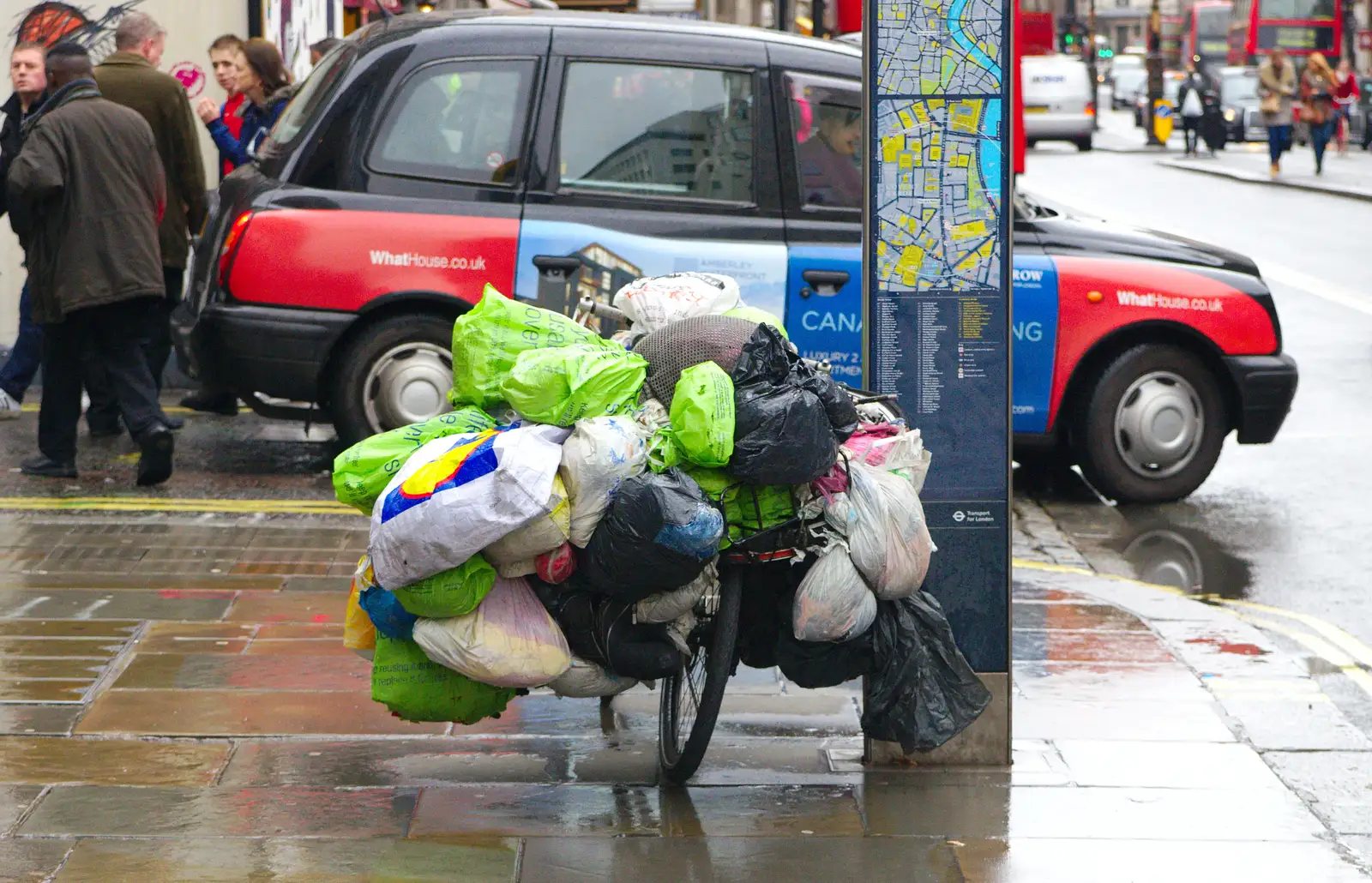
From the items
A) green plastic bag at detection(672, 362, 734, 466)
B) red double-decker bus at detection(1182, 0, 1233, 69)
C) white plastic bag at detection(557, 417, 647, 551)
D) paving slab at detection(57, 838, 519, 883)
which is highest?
red double-decker bus at detection(1182, 0, 1233, 69)

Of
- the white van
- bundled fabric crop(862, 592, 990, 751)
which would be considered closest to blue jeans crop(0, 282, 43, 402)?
bundled fabric crop(862, 592, 990, 751)

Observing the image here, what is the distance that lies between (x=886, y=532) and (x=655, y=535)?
61 cm

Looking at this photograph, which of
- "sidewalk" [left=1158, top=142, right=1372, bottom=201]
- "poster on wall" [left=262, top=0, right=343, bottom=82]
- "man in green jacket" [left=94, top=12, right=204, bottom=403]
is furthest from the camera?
"sidewalk" [left=1158, top=142, right=1372, bottom=201]

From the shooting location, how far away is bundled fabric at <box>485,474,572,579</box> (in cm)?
A: 410

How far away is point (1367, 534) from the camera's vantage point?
8.13 m

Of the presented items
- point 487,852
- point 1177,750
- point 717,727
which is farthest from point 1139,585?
point 487,852

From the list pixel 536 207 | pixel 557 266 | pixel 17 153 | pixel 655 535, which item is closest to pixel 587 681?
pixel 655 535

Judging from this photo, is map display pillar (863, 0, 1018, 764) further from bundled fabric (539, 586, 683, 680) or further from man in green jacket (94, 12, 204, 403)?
man in green jacket (94, 12, 204, 403)

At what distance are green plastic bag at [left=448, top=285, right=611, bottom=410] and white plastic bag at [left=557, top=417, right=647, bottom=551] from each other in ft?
1.51

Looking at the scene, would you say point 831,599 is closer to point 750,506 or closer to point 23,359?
point 750,506

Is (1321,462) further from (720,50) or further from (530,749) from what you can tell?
(530,749)

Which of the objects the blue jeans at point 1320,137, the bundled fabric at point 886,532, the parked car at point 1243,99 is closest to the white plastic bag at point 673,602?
the bundled fabric at point 886,532

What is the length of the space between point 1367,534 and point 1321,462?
59.7 inches

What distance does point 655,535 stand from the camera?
4066 millimetres
